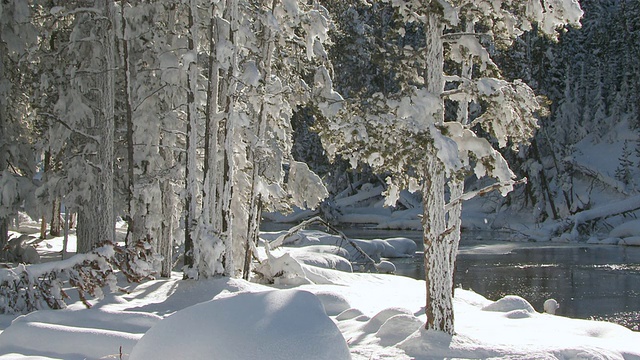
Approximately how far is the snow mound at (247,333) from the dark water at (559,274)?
11623 mm

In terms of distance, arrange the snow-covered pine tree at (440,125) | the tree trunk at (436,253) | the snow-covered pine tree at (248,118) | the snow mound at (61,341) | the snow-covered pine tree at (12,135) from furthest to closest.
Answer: the snow-covered pine tree at (12,135) < the snow-covered pine tree at (248,118) < the tree trunk at (436,253) < the snow-covered pine tree at (440,125) < the snow mound at (61,341)

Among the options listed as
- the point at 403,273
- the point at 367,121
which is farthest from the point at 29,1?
the point at 403,273

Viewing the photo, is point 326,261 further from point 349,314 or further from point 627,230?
point 627,230

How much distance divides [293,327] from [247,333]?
0.36 m

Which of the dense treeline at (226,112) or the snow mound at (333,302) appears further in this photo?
the snow mound at (333,302)

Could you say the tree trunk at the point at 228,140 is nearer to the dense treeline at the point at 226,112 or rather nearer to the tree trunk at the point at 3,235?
the dense treeline at the point at 226,112

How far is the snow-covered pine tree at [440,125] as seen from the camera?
8.27 metres

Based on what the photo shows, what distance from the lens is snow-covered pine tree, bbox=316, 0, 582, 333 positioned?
827 cm

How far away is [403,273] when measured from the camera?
23.8 meters

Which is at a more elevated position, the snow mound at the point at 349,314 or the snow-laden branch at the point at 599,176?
the snow-laden branch at the point at 599,176

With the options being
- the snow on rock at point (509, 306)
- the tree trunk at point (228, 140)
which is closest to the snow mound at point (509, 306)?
the snow on rock at point (509, 306)

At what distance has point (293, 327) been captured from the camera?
5.04 metres

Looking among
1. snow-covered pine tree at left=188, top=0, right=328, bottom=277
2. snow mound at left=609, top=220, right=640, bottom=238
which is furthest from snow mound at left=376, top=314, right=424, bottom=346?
snow mound at left=609, top=220, right=640, bottom=238

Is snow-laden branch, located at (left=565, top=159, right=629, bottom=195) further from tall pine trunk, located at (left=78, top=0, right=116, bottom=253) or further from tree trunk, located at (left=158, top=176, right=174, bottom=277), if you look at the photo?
tall pine trunk, located at (left=78, top=0, right=116, bottom=253)
